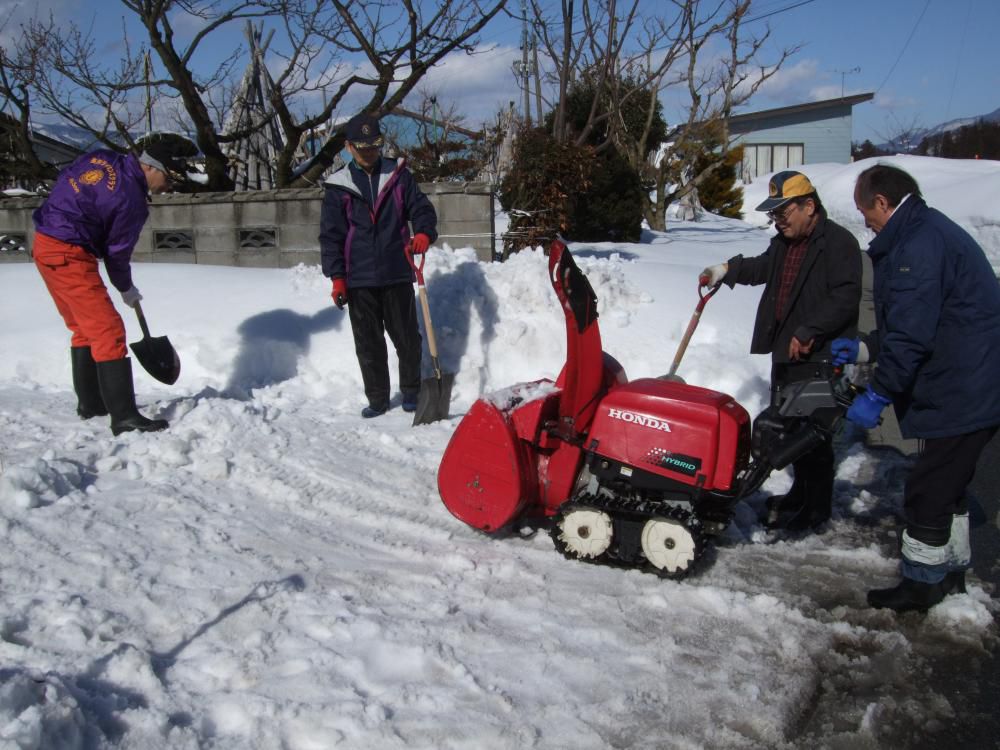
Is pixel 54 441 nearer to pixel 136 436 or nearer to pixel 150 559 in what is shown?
Result: pixel 136 436

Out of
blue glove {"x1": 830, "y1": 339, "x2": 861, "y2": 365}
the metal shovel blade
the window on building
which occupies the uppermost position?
the window on building

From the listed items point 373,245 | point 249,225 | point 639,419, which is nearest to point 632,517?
point 639,419

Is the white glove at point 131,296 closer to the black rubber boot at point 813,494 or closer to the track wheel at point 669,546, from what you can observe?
the track wheel at point 669,546

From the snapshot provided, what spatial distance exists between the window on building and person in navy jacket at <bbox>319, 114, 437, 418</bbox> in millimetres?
32617

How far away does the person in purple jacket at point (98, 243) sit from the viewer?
15.2 feet

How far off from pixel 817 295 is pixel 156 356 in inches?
146

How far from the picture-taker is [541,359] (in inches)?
248

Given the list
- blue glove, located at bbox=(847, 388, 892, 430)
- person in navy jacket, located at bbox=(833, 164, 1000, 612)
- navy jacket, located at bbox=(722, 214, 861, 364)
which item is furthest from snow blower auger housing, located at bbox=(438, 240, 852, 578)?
navy jacket, located at bbox=(722, 214, 861, 364)

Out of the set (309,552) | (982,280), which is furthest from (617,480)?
(982,280)

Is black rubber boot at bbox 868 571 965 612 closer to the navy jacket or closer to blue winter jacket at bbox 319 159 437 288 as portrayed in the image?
the navy jacket

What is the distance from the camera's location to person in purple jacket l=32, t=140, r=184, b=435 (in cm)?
463

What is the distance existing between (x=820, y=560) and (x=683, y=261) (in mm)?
6341

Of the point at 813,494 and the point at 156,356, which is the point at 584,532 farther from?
the point at 156,356

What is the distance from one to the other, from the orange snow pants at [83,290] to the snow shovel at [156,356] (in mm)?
270
